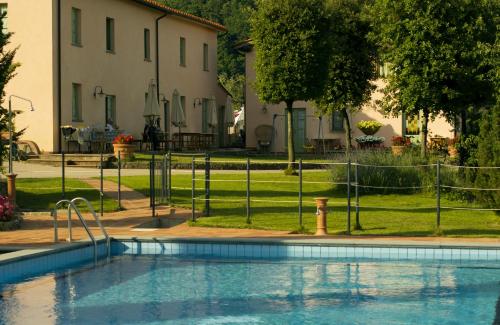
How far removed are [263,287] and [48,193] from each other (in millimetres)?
10347

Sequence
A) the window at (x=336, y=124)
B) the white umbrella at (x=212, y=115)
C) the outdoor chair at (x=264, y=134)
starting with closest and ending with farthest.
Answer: the white umbrella at (x=212, y=115), the window at (x=336, y=124), the outdoor chair at (x=264, y=134)

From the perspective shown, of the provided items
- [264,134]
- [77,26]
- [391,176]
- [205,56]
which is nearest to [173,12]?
[205,56]

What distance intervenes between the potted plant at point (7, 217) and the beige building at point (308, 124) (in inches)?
962

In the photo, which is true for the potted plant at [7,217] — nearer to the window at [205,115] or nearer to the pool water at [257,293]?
the pool water at [257,293]

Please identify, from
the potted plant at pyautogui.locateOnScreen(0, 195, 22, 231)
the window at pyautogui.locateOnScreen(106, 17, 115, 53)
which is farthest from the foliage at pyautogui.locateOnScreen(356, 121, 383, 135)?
the potted plant at pyautogui.locateOnScreen(0, 195, 22, 231)

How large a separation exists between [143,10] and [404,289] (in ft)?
92.3

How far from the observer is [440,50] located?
20.6m

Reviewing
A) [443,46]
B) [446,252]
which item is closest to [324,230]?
[446,252]

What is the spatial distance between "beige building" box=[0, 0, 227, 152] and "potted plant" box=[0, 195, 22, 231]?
1497 cm

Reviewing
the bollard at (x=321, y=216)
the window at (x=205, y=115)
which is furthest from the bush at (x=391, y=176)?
the window at (x=205, y=115)

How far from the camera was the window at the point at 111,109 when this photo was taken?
3459 centimetres

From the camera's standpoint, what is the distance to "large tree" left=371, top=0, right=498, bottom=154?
20562 millimetres

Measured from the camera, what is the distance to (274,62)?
25359mm

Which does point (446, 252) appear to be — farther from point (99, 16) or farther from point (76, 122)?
point (99, 16)
